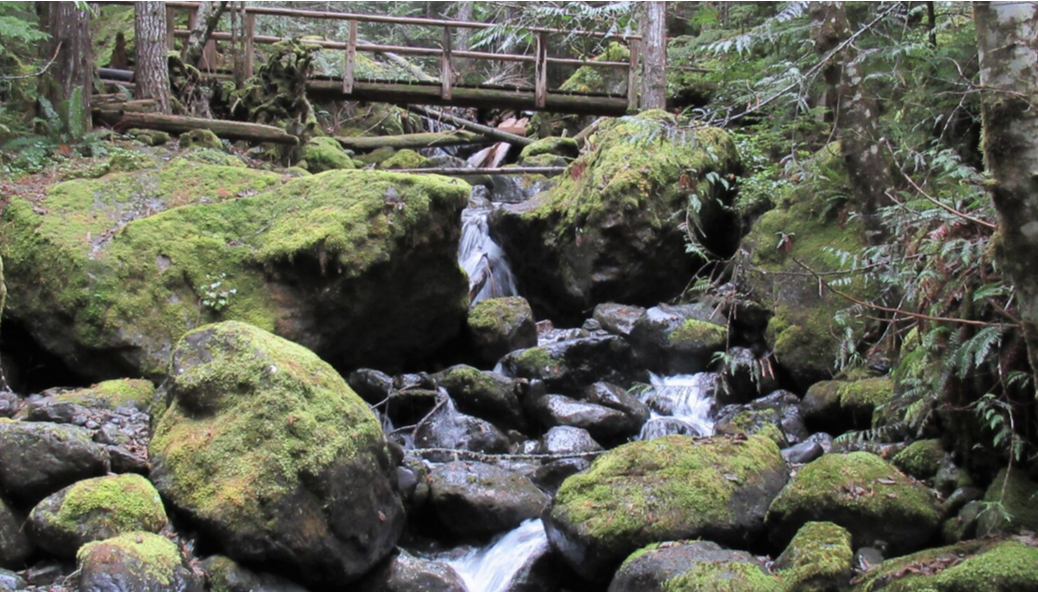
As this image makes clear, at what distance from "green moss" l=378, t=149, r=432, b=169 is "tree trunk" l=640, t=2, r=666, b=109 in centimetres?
416

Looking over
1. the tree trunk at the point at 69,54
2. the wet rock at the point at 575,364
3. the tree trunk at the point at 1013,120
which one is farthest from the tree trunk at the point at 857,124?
the tree trunk at the point at 69,54

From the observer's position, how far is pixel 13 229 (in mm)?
6879

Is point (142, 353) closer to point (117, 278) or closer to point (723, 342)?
point (117, 278)

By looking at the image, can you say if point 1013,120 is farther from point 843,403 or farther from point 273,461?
point 843,403

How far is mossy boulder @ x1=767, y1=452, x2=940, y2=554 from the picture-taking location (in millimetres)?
4406

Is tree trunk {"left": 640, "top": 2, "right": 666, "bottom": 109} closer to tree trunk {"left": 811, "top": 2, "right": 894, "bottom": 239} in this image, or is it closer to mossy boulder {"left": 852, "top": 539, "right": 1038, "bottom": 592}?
tree trunk {"left": 811, "top": 2, "right": 894, "bottom": 239}

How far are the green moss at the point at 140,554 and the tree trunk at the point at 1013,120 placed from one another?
12.6 feet

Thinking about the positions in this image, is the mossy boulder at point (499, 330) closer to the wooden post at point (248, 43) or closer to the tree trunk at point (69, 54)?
the tree trunk at point (69, 54)

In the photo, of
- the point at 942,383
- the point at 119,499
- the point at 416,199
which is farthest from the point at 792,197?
the point at 119,499

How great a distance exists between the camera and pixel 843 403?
21.8 ft

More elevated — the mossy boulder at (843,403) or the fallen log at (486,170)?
the fallen log at (486,170)

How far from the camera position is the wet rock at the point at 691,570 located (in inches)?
158

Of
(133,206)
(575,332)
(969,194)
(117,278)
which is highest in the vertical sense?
(969,194)

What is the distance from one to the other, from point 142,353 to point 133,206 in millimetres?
1750
